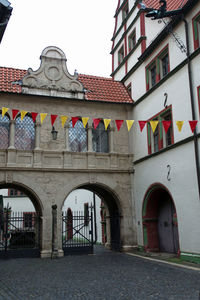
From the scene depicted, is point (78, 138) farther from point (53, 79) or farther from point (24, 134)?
point (53, 79)

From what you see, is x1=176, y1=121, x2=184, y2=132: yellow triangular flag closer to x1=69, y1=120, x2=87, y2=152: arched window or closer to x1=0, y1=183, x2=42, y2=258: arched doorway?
x1=69, y1=120, x2=87, y2=152: arched window

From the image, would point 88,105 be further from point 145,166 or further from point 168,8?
point 168,8

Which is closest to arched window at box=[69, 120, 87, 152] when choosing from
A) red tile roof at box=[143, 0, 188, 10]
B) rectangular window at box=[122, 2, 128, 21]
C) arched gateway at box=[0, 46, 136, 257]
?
→ arched gateway at box=[0, 46, 136, 257]

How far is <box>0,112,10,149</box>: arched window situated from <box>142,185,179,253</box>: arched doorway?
7586 millimetres

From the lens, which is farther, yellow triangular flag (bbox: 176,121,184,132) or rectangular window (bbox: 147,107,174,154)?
rectangular window (bbox: 147,107,174,154)

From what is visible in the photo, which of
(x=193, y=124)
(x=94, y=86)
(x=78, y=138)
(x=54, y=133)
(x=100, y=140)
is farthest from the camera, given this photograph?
(x=94, y=86)

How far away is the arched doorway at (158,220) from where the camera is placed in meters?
16.2

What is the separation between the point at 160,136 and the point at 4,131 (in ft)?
25.6

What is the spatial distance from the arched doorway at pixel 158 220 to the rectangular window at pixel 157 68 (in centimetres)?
532

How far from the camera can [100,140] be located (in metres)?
18.9

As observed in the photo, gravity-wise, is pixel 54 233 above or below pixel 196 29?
below

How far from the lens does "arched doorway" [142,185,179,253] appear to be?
53.2ft

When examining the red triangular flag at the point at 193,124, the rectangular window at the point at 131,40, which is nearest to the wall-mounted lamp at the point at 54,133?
the red triangular flag at the point at 193,124

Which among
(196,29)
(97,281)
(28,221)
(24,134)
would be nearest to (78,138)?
(24,134)
